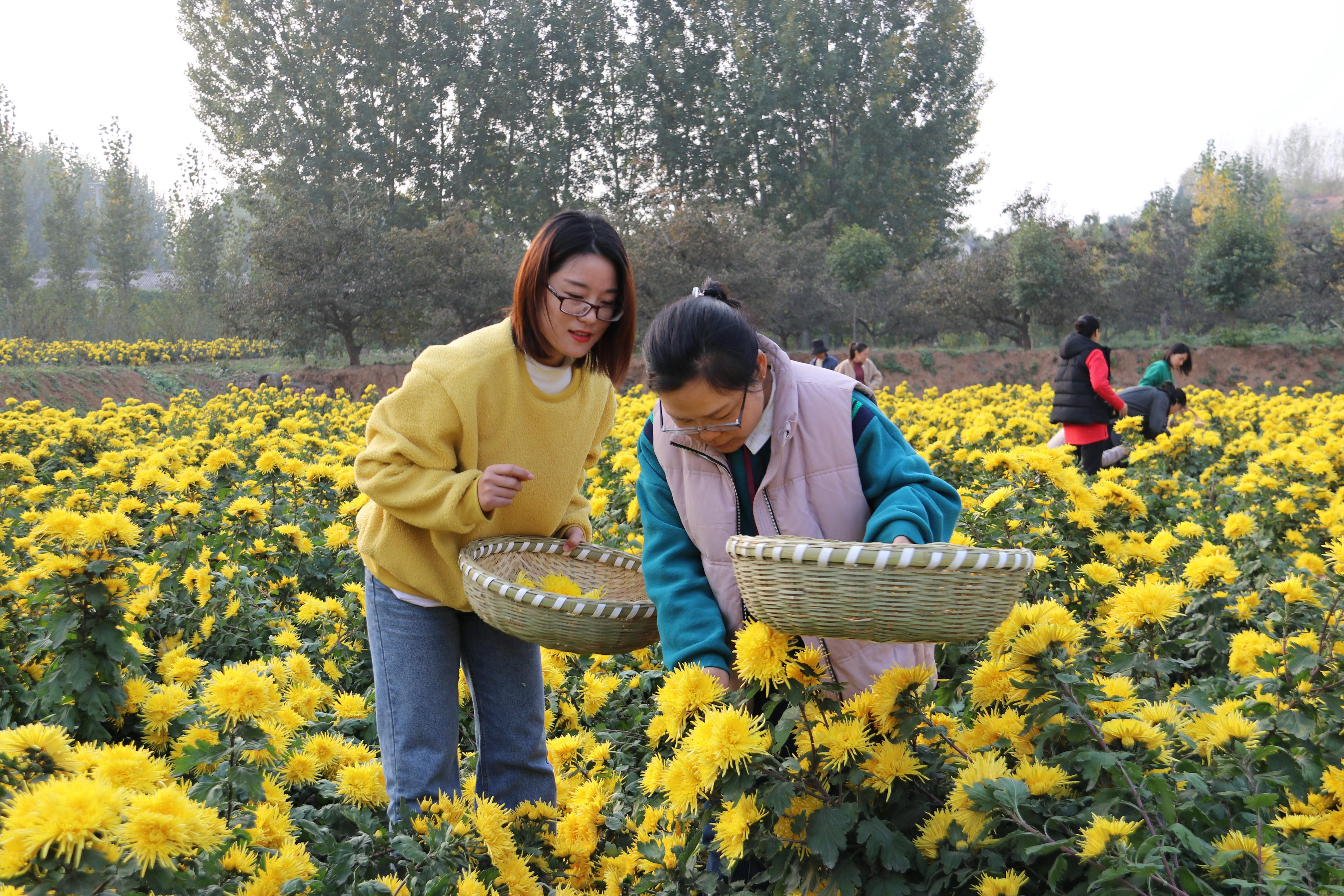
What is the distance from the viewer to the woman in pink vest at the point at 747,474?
1758mm

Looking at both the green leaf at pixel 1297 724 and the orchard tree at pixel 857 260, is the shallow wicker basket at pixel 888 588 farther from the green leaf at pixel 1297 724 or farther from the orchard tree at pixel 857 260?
the orchard tree at pixel 857 260

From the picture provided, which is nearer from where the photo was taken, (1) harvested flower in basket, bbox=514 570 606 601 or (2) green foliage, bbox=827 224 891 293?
(1) harvested flower in basket, bbox=514 570 606 601

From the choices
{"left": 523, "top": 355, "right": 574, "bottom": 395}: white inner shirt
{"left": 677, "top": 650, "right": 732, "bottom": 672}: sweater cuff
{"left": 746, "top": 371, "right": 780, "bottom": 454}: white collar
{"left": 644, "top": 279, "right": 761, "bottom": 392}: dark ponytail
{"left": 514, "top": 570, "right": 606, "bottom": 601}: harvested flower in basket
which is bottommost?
{"left": 514, "top": 570, "right": 606, "bottom": 601}: harvested flower in basket

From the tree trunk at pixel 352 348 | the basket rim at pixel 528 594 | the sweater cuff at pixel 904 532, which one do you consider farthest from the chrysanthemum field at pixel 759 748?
the tree trunk at pixel 352 348

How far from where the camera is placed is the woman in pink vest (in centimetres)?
176

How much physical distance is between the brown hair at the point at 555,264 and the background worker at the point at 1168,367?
7625 mm

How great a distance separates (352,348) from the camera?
Answer: 24797mm

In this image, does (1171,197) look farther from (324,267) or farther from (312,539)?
(312,539)

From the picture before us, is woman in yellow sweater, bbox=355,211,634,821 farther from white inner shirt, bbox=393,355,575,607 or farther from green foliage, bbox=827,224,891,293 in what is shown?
green foliage, bbox=827,224,891,293

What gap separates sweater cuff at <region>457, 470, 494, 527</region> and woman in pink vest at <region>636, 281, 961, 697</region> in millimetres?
403

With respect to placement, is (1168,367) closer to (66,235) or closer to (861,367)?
(861,367)

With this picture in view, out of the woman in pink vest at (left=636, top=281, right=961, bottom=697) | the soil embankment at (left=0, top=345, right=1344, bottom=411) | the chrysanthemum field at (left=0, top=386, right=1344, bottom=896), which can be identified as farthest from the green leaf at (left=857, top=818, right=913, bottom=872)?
the soil embankment at (left=0, top=345, right=1344, bottom=411)

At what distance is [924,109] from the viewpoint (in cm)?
4112

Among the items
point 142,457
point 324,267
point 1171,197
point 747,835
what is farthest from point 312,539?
point 1171,197
